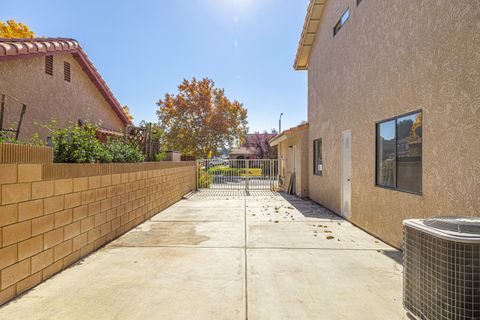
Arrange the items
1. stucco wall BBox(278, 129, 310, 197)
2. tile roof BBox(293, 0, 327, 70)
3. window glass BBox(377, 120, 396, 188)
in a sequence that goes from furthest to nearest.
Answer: stucco wall BBox(278, 129, 310, 197) < tile roof BBox(293, 0, 327, 70) < window glass BBox(377, 120, 396, 188)

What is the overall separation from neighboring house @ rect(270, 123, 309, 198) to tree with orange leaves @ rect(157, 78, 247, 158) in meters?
12.3

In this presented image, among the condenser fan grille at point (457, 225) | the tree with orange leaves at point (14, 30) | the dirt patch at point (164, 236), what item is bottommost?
the dirt patch at point (164, 236)

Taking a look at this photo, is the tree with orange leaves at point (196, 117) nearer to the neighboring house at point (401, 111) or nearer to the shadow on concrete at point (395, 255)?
the neighboring house at point (401, 111)

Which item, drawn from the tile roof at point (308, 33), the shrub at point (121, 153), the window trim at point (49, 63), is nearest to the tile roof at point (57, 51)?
the window trim at point (49, 63)

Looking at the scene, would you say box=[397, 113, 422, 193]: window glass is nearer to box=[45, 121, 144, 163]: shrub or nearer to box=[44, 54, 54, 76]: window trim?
box=[45, 121, 144, 163]: shrub

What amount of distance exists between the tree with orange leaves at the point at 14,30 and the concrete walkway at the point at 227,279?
67.3 ft

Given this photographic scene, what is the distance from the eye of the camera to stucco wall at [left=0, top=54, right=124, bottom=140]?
8.48 m

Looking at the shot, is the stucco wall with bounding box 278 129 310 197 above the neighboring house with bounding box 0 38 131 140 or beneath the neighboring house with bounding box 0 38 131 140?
beneath

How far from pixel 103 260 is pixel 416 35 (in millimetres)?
6560

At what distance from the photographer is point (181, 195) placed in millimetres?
12438

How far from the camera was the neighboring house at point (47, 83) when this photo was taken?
833 cm

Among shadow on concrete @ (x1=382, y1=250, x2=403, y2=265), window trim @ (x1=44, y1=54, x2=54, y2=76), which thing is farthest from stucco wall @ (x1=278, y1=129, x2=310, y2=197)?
window trim @ (x1=44, y1=54, x2=54, y2=76)

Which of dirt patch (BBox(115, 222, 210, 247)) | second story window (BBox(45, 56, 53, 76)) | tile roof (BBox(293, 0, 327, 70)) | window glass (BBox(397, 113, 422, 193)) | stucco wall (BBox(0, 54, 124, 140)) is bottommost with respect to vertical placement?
dirt patch (BBox(115, 222, 210, 247))

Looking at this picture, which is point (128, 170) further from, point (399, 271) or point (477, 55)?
point (477, 55)
